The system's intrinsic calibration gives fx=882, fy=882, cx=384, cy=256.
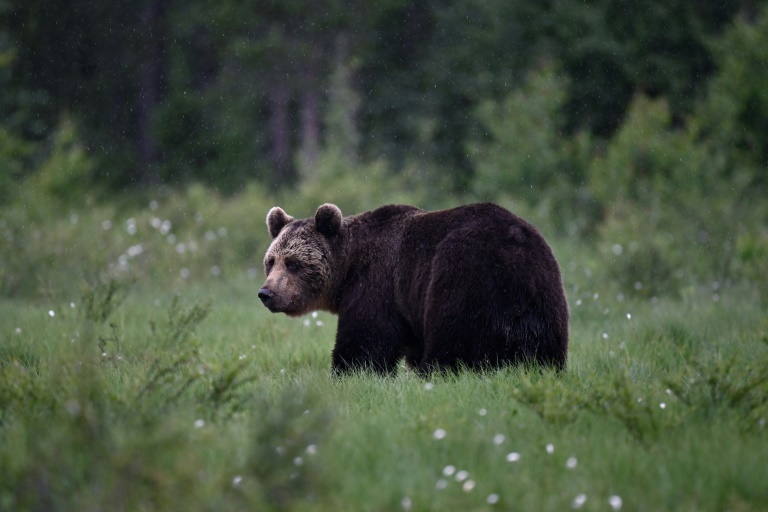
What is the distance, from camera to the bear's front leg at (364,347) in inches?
249

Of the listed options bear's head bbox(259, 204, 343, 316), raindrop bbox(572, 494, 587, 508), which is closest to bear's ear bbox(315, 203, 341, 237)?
bear's head bbox(259, 204, 343, 316)

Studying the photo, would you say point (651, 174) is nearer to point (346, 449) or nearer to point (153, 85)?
point (346, 449)

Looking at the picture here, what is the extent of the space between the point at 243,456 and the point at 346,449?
0.52 metres

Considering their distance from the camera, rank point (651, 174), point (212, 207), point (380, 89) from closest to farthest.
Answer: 1. point (212, 207)
2. point (651, 174)
3. point (380, 89)

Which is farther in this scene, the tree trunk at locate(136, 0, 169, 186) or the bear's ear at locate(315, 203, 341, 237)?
the tree trunk at locate(136, 0, 169, 186)

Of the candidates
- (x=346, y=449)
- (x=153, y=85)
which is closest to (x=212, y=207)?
(x=346, y=449)

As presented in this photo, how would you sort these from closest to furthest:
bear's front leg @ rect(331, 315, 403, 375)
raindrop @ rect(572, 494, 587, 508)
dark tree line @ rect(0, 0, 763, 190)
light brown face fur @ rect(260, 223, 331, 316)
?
raindrop @ rect(572, 494, 587, 508) < bear's front leg @ rect(331, 315, 403, 375) < light brown face fur @ rect(260, 223, 331, 316) < dark tree line @ rect(0, 0, 763, 190)

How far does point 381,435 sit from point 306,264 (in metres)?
2.72

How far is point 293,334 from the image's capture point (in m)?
Answer: 8.37

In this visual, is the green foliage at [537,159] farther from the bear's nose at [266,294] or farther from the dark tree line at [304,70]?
the bear's nose at [266,294]

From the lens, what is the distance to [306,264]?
6977 mm

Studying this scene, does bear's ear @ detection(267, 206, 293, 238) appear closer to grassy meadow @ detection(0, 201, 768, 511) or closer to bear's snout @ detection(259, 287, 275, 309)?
bear's snout @ detection(259, 287, 275, 309)

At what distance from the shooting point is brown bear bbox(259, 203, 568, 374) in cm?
570

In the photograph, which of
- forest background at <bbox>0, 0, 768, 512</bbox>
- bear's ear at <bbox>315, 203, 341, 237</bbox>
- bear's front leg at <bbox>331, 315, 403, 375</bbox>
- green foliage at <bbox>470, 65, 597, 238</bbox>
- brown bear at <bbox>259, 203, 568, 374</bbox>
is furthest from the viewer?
green foliage at <bbox>470, 65, 597, 238</bbox>
